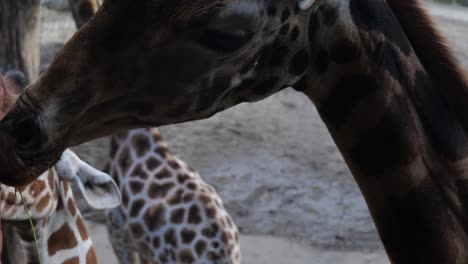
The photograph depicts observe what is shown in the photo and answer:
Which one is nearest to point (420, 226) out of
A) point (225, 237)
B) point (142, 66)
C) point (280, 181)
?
point (142, 66)

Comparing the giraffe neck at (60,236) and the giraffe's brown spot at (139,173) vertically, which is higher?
the giraffe neck at (60,236)

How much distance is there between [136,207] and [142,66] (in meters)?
3.21

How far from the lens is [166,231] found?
4.68m

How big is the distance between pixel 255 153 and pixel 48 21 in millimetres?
3413

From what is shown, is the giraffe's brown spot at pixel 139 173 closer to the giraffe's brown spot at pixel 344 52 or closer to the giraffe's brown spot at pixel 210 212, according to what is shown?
the giraffe's brown spot at pixel 210 212

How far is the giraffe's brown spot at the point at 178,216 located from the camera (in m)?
Answer: 4.64

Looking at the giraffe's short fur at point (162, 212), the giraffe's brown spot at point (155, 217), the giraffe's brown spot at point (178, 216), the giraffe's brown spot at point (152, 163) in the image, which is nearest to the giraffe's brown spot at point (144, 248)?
the giraffe's short fur at point (162, 212)

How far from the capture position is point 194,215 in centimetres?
461

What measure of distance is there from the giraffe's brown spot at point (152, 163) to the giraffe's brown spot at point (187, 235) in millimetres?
529

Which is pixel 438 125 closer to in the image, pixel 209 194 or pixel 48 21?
pixel 209 194

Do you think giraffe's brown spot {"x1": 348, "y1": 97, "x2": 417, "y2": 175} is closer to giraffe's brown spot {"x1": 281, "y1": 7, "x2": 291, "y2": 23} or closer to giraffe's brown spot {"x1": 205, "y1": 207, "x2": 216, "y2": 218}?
giraffe's brown spot {"x1": 281, "y1": 7, "x2": 291, "y2": 23}

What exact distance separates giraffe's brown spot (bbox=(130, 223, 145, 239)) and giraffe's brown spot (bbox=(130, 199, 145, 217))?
2.3 inches

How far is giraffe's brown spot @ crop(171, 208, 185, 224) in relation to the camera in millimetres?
4645

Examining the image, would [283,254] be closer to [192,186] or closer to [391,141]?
[192,186]
